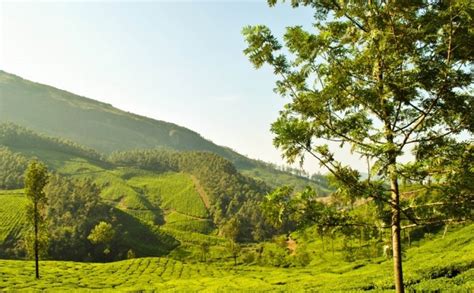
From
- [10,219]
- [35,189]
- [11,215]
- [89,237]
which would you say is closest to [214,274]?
[35,189]

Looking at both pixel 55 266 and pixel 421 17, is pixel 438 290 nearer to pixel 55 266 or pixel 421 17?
pixel 421 17

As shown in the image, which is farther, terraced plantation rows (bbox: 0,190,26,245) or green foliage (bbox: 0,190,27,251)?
terraced plantation rows (bbox: 0,190,26,245)

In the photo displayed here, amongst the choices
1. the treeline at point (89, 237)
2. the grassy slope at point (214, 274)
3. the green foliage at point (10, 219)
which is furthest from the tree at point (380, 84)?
the green foliage at point (10, 219)

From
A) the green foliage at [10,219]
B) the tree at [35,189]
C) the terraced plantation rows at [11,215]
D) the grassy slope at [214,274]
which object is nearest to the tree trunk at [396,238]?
the grassy slope at [214,274]

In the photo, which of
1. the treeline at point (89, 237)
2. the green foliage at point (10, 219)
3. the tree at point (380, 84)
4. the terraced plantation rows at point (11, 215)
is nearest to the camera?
the tree at point (380, 84)

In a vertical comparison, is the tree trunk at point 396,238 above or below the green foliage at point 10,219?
above

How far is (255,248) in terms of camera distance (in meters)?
186

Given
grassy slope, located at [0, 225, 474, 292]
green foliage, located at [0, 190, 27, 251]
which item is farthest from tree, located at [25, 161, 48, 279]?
green foliage, located at [0, 190, 27, 251]

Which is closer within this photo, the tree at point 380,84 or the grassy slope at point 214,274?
the tree at point 380,84

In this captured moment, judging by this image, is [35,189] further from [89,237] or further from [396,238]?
[89,237]

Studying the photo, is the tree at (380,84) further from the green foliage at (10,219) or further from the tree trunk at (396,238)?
the green foliage at (10,219)

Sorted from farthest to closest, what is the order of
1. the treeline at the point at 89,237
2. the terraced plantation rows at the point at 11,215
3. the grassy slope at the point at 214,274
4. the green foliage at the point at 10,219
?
the terraced plantation rows at the point at 11,215 → the green foliage at the point at 10,219 → the treeline at the point at 89,237 → the grassy slope at the point at 214,274

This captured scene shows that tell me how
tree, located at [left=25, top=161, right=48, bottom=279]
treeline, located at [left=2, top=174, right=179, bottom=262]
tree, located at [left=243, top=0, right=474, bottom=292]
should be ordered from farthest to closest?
treeline, located at [left=2, top=174, right=179, bottom=262]
tree, located at [left=25, top=161, right=48, bottom=279]
tree, located at [left=243, top=0, right=474, bottom=292]

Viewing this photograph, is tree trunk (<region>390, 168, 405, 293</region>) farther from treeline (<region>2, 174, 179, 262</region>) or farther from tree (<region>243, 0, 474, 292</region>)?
treeline (<region>2, 174, 179, 262</region>)
